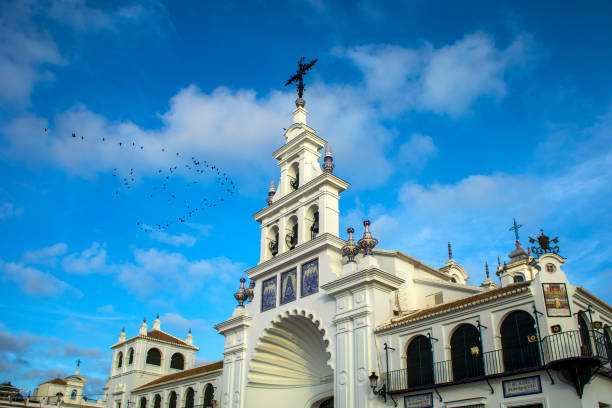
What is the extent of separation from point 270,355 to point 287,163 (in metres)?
9.50

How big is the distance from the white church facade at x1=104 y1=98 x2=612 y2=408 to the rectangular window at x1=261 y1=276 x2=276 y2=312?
0.17ft

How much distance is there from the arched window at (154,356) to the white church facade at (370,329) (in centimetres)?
581

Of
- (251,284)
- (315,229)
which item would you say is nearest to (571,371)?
(315,229)

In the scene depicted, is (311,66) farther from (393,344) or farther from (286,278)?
(393,344)

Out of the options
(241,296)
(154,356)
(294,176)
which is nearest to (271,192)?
(294,176)

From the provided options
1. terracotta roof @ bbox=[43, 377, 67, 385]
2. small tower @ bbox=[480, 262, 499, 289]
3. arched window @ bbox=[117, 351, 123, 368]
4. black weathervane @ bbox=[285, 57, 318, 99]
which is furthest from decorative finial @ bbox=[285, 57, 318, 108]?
terracotta roof @ bbox=[43, 377, 67, 385]

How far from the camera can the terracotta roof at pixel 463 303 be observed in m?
16.3

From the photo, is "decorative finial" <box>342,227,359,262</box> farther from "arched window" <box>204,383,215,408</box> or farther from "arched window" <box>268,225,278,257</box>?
"arched window" <box>204,383,215,408</box>

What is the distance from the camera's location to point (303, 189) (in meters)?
25.2

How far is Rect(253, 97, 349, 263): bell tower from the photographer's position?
24.1 meters

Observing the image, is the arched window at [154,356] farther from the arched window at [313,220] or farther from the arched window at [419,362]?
the arched window at [419,362]

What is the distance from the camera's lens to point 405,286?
25359 millimetres

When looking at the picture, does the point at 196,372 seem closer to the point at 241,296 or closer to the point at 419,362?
the point at 241,296

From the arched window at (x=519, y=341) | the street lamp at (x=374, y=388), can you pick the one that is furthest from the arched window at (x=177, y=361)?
the arched window at (x=519, y=341)
